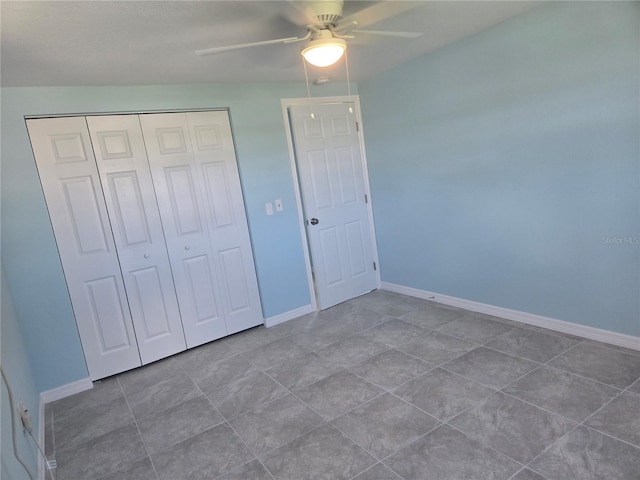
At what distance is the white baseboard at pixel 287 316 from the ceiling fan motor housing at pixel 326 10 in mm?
2780

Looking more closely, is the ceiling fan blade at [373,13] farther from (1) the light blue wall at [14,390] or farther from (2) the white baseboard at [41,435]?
(2) the white baseboard at [41,435]

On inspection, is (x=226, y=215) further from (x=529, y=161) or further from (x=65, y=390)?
(x=529, y=161)

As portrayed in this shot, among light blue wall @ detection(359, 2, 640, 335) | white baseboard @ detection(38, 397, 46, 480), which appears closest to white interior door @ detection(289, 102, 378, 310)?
light blue wall @ detection(359, 2, 640, 335)

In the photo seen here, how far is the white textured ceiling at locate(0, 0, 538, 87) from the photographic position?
6.12ft

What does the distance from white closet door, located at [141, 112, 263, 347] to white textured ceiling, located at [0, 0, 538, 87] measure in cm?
44

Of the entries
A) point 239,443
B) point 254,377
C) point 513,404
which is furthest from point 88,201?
point 513,404

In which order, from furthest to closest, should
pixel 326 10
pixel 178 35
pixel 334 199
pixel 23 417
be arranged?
pixel 334 199, pixel 178 35, pixel 23 417, pixel 326 10

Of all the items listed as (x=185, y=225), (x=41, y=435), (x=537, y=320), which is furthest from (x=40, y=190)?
(x=537, y=320)

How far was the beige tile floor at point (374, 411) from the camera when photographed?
6.28 feet

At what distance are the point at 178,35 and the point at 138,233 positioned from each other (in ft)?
5.46

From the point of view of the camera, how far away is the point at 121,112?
313 cm

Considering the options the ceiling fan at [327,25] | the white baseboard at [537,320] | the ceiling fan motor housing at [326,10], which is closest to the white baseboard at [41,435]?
the ceiling fan at [327,25]

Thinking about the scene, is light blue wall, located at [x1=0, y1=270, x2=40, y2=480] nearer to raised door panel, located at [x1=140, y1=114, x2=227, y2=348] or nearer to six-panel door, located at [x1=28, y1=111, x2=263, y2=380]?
six-panel door, located at [x1=28, y1=111, x2=263, y2=380]

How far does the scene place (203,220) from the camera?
3.55m
